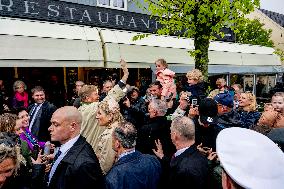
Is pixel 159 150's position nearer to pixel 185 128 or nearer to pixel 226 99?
pixel 185 128

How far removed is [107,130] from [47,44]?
6622mm

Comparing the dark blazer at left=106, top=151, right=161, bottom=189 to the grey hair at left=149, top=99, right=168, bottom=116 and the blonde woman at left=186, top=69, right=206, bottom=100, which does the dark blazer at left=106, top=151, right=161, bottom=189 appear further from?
the blonde woman at left=186, top=69, right=206, bottom=100

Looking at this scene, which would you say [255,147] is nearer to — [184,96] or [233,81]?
[184,96]

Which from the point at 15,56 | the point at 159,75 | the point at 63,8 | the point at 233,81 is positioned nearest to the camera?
the point at 159,75

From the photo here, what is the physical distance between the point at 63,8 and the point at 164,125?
8396mm

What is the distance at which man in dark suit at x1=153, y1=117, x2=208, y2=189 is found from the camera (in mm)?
3160

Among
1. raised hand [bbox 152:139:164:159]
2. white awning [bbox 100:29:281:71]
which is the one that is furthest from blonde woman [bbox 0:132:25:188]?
white awning [bbox 100:29:281:71]

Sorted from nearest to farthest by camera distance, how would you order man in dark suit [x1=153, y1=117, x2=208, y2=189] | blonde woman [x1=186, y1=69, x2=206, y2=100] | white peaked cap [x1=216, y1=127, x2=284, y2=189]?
white peaked cap [x1=216, y1=127, x2=284, y2=189], man in dark suit [x1=153, y1=117, x2=208, y2=189], blonde woman [x1=186, y1=69, x2=206, y2=100]

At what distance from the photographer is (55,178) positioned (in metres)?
3.04

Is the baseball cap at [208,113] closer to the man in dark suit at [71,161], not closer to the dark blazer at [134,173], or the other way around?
the dark blazer at [134,173]

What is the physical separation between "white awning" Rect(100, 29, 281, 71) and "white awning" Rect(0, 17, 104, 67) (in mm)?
563

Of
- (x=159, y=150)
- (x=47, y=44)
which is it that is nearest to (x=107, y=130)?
(x=159, y=150)

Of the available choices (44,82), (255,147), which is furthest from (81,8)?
(255,147)

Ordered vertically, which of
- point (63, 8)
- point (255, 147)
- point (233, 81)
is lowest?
point (233, 81)
